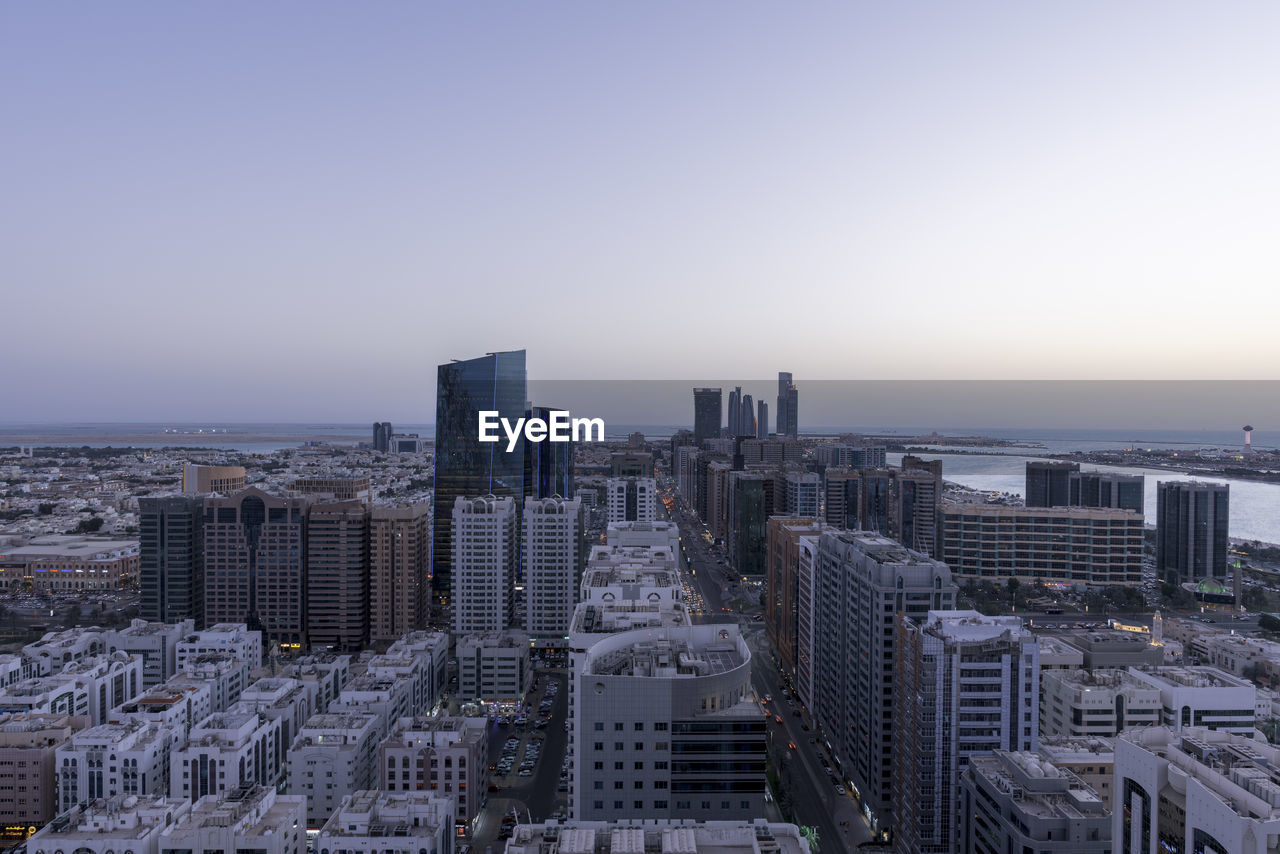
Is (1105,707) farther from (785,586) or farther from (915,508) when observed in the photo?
(915,508)

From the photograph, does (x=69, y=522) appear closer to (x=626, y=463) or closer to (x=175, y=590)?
(x=175, y=590)

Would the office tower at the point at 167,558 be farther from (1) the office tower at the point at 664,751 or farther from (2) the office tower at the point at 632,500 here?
(1) the office tower at the point at 664,751

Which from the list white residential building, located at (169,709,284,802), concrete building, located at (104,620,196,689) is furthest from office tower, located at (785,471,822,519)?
white residential building, located at (169,709,284,802)

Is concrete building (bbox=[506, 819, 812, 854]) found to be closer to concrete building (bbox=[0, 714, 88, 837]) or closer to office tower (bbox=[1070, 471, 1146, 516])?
concrete building (bbox=[0, 714, 88, 837])

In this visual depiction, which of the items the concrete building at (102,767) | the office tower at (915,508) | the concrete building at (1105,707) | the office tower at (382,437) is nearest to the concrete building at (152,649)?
the concrete building at (102,767)

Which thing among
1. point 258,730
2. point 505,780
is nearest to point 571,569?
point 505,780
